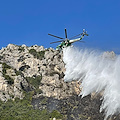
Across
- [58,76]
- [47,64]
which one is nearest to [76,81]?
[58,76]

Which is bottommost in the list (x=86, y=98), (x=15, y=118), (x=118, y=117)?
(x=118, y=117)

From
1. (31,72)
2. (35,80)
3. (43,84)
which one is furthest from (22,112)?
(31,72)

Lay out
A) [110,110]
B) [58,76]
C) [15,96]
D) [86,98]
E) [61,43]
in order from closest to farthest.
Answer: [61,43], [110,110], [86,98], [15,96], [58,76]

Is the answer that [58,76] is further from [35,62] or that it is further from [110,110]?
[110,110]

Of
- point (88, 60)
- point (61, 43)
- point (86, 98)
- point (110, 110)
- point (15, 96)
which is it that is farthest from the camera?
point (88, 60)

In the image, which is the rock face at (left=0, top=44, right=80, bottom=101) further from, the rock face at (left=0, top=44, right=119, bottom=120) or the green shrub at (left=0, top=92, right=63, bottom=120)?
the green shrub at (left=0, top=92, right=63, bottom=120)

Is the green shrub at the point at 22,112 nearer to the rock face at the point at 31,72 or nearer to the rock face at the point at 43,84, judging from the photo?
the rock face at the point at 43,84
